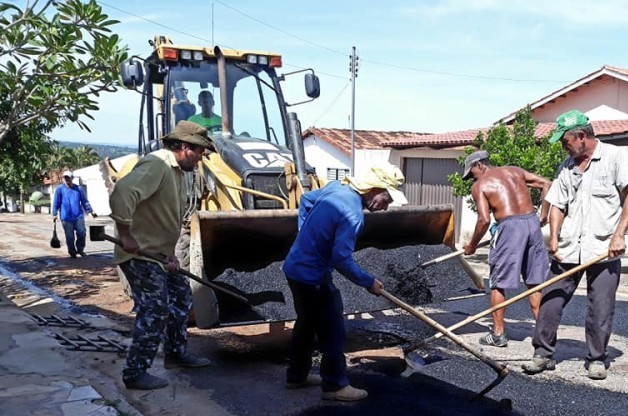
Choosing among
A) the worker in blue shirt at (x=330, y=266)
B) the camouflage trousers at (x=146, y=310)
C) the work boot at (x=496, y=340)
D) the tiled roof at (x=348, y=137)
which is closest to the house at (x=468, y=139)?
the tiled roof at (x=348, y=137)

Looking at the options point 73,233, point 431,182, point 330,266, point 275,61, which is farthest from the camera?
point 431,182

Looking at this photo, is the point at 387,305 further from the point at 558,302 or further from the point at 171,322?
the point at 171,322

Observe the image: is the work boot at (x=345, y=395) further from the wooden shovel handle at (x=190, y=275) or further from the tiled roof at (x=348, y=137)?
the tiled roof at (x=348, y=137)

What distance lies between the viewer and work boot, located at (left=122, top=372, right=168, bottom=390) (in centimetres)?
403

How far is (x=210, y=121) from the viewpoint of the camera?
20.7 ft

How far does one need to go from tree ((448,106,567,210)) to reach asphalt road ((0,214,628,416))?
4.27m

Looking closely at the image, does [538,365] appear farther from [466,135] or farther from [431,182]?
[466,135]

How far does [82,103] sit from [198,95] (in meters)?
1.13

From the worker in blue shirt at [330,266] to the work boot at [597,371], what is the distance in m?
1.64

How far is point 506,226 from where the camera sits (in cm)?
516

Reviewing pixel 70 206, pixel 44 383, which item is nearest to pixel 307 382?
pixel 44 383

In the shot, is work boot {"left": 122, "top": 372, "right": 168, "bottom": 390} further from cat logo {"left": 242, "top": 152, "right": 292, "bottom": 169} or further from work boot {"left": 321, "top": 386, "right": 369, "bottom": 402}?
cat logo {"left": 242, "top": 152, "right": 292, "bottom": 169}

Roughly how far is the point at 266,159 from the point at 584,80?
1043 cm

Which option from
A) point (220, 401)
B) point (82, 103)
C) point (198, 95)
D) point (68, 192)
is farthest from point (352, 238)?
point (68, 192)
